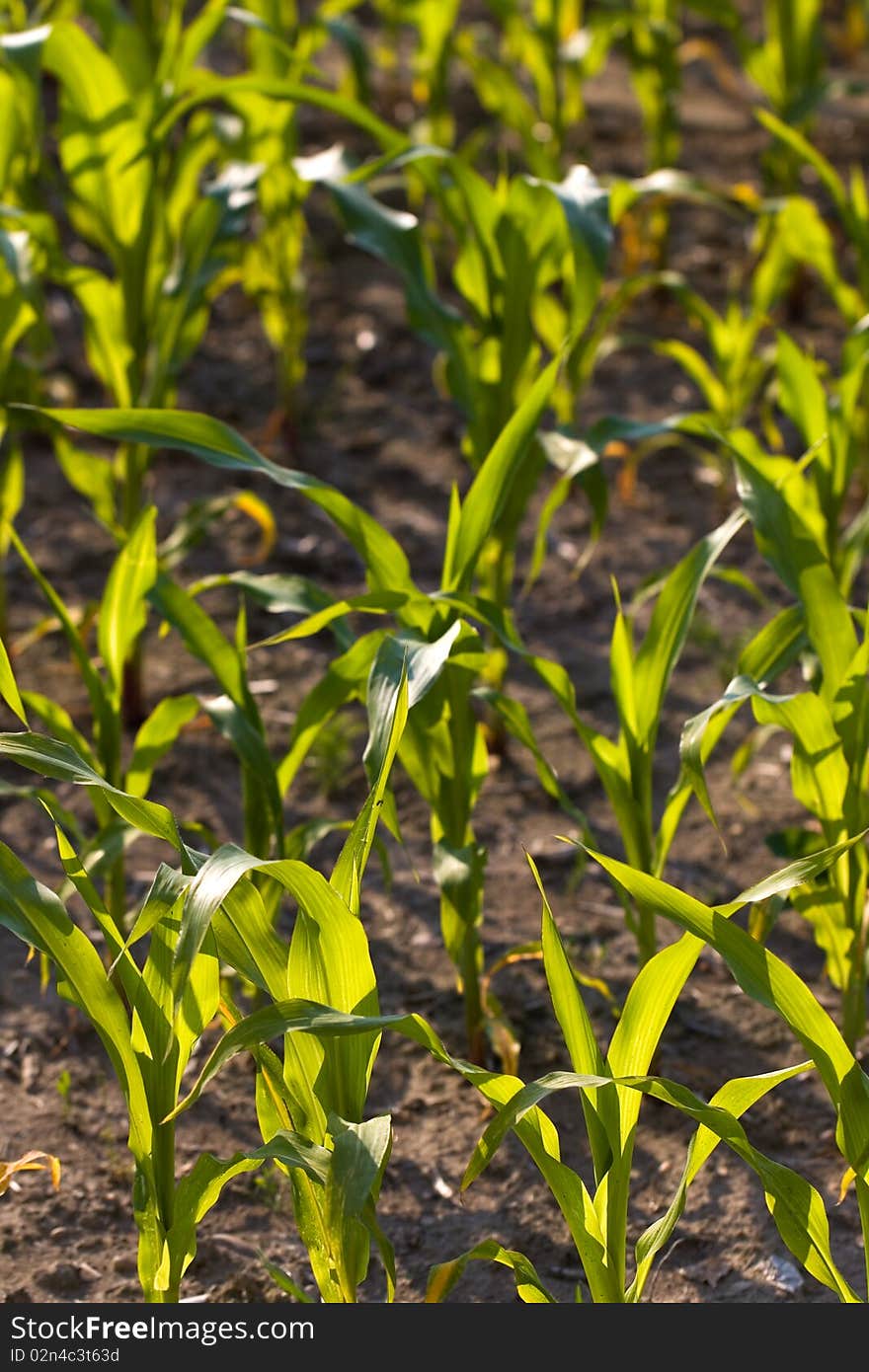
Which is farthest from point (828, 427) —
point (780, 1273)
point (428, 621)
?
point (780, 1273)

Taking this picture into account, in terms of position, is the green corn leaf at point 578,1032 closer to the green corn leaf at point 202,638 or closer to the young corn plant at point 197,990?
the young corn plant at point 197,990

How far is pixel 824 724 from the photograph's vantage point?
179cm

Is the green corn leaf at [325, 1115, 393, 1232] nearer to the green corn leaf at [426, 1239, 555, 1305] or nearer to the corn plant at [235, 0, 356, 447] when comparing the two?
the green corn leaf at [426, 1239, 555, 1305]

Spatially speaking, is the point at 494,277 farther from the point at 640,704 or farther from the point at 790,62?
the point at 790,62

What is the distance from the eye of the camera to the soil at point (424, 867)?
1.84 metres

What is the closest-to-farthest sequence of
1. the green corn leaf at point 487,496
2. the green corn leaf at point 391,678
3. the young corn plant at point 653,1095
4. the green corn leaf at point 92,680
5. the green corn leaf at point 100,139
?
1. the young corn plant at point 653,1095
2. the green corn leaf at point 391,678
3. the green corn leaf at point 487,496
4. the green corn leaf at point 92,680
5. the green corn leaf at point 100,139

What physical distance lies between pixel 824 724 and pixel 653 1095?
515 millimetres

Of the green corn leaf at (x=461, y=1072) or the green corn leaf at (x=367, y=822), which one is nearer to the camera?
the green corn leaf at (x=461, y=1072)

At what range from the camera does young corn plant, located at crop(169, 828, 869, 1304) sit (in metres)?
1.44

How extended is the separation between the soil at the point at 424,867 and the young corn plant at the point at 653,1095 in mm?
Answer: 312

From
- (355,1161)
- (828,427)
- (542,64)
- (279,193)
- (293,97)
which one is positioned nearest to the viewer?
(355,1161)

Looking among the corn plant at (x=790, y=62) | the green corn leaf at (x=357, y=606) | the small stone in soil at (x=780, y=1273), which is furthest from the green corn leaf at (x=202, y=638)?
the corn plant at (x=790, y=62)

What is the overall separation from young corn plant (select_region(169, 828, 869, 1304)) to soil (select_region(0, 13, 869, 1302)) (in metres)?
0.31

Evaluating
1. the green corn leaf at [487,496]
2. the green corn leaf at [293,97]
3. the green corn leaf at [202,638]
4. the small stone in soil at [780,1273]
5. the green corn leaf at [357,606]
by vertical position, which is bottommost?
the small stone in soil at [780,1273]
